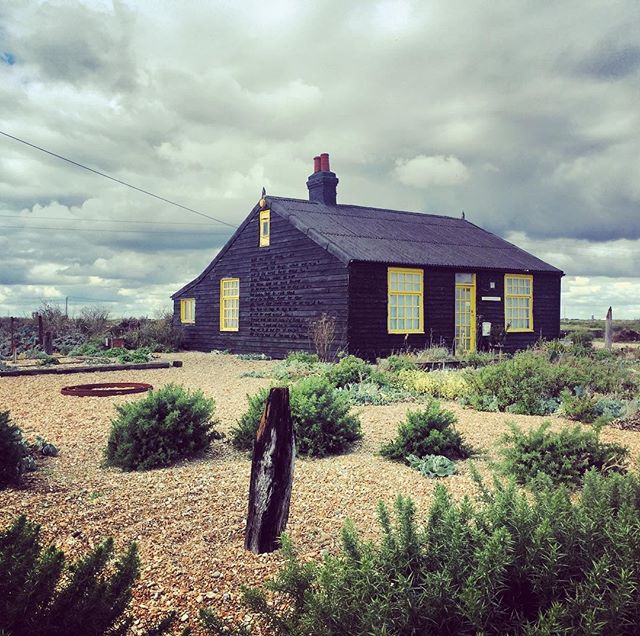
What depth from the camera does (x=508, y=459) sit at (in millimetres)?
5930

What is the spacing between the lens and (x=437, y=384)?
1140cm

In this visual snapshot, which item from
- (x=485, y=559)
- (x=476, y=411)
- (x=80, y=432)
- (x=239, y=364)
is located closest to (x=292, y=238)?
(x=239, y=364)

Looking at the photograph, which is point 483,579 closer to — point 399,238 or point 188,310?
point 399,238

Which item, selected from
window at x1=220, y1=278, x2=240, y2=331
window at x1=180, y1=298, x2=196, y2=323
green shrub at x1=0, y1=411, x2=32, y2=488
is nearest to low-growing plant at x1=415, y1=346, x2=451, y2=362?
window at x1=220, y1=278, x2=240, y2=331

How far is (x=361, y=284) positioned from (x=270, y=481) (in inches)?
579

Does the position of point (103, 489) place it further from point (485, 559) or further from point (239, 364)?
point (239, 364)

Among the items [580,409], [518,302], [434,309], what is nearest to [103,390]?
[580,409]

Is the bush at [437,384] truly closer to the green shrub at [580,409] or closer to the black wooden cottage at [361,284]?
the green shrub at [580,409]

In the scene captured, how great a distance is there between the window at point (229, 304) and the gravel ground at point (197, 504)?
50.7ft

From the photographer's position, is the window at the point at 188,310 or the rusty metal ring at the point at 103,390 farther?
the window at the point at 188,310

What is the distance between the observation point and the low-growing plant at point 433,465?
5.89 metres

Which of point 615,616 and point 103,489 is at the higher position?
point 615,616

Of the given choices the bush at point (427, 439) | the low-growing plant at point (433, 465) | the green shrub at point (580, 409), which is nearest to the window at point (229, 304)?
the green shrub at point (580, 409)

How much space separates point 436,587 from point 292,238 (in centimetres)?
1891
